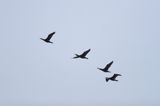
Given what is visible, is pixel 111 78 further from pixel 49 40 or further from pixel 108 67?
pixel 49 40

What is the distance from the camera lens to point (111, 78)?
401 ft

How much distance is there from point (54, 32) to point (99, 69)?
1302 centimetres

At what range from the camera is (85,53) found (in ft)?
393

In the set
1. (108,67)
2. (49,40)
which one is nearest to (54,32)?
(49,40)

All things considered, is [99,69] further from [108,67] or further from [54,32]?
[54,32]

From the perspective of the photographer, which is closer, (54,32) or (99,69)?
(54,32)

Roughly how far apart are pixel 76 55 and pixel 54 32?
31.7 feet

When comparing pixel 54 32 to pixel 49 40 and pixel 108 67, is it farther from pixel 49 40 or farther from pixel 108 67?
pixel 108 67

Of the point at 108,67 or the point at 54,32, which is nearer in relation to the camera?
the point at 54,32

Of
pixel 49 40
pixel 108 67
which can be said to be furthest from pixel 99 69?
pixel 49 40

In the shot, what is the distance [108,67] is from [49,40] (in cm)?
1128

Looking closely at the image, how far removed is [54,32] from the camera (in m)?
114

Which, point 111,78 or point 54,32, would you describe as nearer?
point 54,32

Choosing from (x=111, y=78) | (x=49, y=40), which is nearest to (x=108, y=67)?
(x=111, y=78)
